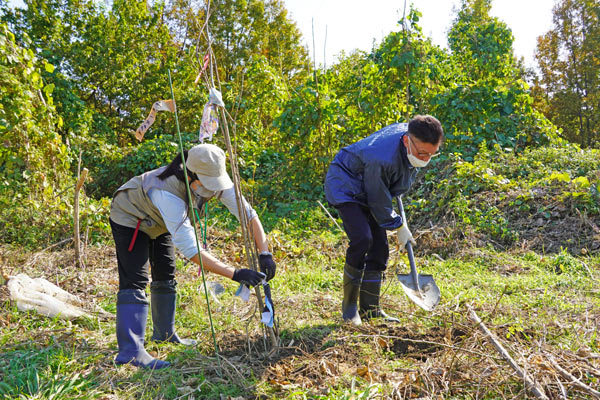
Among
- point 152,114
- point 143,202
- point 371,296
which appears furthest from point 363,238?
point 152,114

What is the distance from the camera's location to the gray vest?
2590mm

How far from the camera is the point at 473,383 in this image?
2.30 m

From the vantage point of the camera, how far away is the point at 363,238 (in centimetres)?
306

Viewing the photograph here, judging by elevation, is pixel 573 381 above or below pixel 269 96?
below

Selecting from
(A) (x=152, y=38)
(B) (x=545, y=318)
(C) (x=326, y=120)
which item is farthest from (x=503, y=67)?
(A) (x=152, y=38)

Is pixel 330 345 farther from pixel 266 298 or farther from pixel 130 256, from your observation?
pixel 130 256

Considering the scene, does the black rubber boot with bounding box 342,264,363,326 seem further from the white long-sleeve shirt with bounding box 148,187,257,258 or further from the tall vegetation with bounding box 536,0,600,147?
the tall vegetation with bounding box 536,0,600,147

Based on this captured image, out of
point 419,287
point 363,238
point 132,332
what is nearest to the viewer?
point 132,332

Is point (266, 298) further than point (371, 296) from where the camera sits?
No

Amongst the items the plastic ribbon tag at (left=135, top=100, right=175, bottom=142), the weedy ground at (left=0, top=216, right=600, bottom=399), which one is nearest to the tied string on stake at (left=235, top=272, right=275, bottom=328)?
the weedy ground at (left=0, top=216, right=600, bottom=399)

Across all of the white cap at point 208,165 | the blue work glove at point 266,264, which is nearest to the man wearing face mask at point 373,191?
the blue work glove at point 266,264

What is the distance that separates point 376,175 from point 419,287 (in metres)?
1.02

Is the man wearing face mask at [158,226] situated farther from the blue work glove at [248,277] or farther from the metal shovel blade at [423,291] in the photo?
the metal shovel blade at [423,291]

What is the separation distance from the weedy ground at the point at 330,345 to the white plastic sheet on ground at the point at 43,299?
7cm
